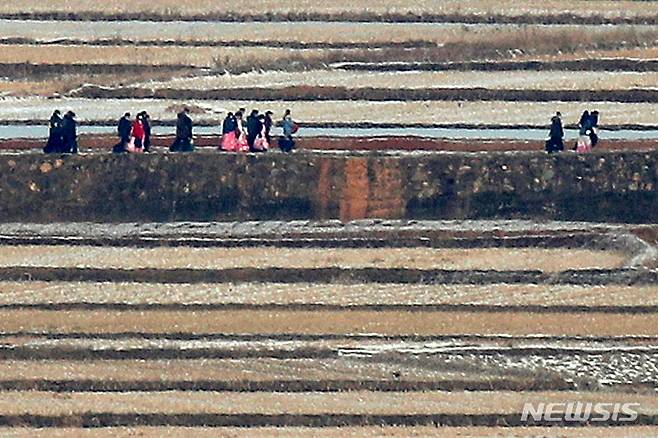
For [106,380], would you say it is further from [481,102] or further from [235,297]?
[481,102]

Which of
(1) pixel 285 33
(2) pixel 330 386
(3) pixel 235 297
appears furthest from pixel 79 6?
(2) pixel 330 386

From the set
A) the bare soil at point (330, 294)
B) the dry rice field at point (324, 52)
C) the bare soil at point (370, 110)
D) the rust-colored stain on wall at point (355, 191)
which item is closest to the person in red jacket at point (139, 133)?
the bare soil at point (370, 110)

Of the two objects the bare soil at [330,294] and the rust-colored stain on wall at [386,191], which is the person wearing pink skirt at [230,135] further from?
the bare soil at [330,294]

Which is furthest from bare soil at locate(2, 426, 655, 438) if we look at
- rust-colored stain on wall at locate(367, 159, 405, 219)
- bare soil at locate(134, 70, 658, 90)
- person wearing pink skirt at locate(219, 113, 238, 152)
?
bare soil at locate(134, 70, 658, 90)

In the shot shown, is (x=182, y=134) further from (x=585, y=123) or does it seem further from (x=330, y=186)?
(x=585, y=123)

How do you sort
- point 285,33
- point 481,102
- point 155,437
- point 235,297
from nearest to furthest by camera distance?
point 155,437 → point 235,297 → point 481,102 → point 285,33

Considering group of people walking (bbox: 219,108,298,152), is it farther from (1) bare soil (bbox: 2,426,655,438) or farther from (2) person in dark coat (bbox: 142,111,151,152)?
(1) bare soil (bbox: 2,426,655,438)
